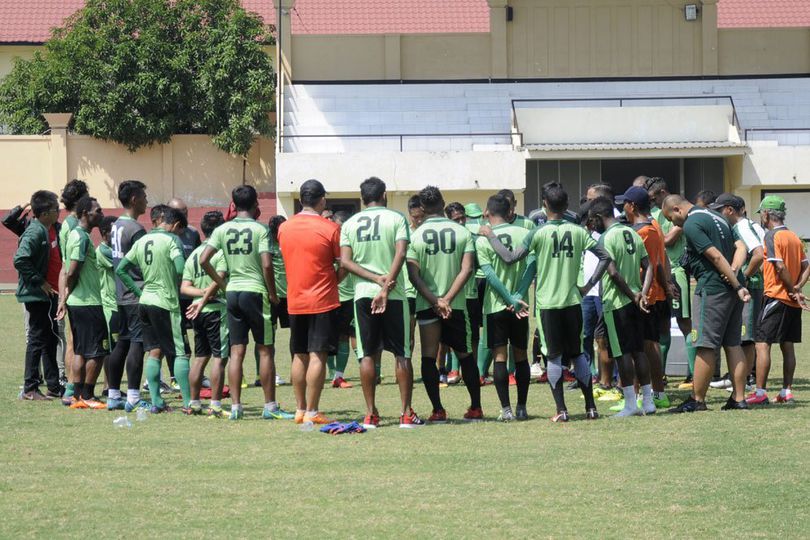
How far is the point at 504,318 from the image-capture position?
11.0 meters

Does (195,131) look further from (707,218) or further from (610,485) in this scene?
(610,485)

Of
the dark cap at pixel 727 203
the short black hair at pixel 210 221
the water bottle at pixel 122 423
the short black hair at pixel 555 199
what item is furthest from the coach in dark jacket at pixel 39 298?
the dark cap at pixel 727 203

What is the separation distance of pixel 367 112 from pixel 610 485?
3299 cm

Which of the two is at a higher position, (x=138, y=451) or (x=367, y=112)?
(x=367, y=112)

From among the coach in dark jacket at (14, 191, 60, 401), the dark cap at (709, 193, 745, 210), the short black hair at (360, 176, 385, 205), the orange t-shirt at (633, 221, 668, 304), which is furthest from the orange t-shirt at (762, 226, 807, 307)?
the coach in dark jacket at (14, 191, 60, 401)

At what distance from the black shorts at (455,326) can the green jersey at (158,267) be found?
2.36 metres

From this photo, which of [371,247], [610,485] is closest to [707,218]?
[371,247]

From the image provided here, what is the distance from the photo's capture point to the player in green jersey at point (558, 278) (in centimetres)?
1070

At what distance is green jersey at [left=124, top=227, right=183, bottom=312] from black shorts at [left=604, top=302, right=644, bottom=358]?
394 cm

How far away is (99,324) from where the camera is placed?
39.6 feet

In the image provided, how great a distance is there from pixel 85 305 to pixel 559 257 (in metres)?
4.63

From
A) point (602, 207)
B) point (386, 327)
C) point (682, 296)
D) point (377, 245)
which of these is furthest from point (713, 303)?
point (377, 245)

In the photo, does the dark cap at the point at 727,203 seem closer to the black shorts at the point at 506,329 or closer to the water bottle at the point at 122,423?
the black shorts at the point at 506,329

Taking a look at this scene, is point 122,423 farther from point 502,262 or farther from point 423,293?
point 502,262
